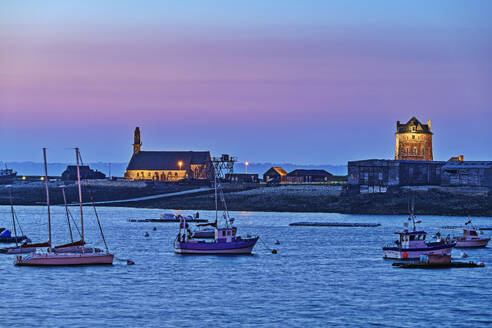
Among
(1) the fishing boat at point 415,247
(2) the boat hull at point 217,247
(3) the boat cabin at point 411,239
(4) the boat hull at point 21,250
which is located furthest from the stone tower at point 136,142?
(3) the boat cabin at point 411,239

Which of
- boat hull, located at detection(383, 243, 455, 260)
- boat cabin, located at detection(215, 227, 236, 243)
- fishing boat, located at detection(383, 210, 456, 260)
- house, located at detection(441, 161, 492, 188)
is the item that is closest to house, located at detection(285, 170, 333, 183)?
house, located at detection(441, 161, 492, 188)

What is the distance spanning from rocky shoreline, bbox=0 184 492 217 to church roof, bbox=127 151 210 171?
2779cm

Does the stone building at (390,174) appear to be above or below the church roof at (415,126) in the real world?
below

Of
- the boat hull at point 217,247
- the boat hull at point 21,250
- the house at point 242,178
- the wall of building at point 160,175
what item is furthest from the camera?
the wall of building at point 160,175

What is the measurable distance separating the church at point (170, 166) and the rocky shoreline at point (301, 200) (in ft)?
87.5

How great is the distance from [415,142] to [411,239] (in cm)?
10304

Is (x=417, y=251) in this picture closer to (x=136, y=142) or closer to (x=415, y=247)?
(x=415, y=247)

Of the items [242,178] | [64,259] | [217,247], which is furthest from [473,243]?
[242,178]

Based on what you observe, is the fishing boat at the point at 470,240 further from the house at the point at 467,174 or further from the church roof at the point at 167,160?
the church roof at the point at 167,160

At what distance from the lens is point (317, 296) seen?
4625 centimetres

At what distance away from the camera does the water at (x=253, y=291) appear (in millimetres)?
40469

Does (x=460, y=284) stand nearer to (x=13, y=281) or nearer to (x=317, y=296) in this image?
(x=317, y=296)

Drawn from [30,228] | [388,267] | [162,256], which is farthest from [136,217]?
[388,267]

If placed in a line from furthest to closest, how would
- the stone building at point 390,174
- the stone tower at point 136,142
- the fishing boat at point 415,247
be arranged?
the stone tower at point 136,142
the stone building at point 390,174
the fishing boat at point 415,247
